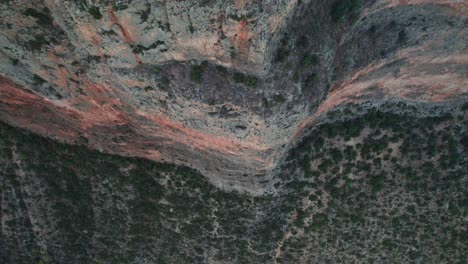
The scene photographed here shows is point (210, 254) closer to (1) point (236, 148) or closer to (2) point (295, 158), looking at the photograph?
(2) point (295, 158)

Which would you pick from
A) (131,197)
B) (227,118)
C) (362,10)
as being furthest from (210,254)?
(362,10)

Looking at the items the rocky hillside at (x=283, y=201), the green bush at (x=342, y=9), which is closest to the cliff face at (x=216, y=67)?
the green bush at (x=342, y=9)

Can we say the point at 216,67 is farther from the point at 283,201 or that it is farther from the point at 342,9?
the point at 283,201

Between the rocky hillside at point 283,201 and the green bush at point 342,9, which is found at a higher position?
the green bush at point 342,9

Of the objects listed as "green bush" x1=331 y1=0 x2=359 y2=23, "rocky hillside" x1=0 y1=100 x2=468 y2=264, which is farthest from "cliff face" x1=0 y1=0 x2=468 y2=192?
"rocky hillside" x1=0 y1=100 x2=468 y2=264

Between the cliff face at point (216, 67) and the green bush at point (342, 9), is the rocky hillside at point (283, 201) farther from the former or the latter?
the green bush at point (342, 9)

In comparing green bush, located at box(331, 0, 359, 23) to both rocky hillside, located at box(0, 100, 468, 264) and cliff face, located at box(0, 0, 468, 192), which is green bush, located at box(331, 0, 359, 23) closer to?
cliff face, located at box(0, 0, 468, 192)
